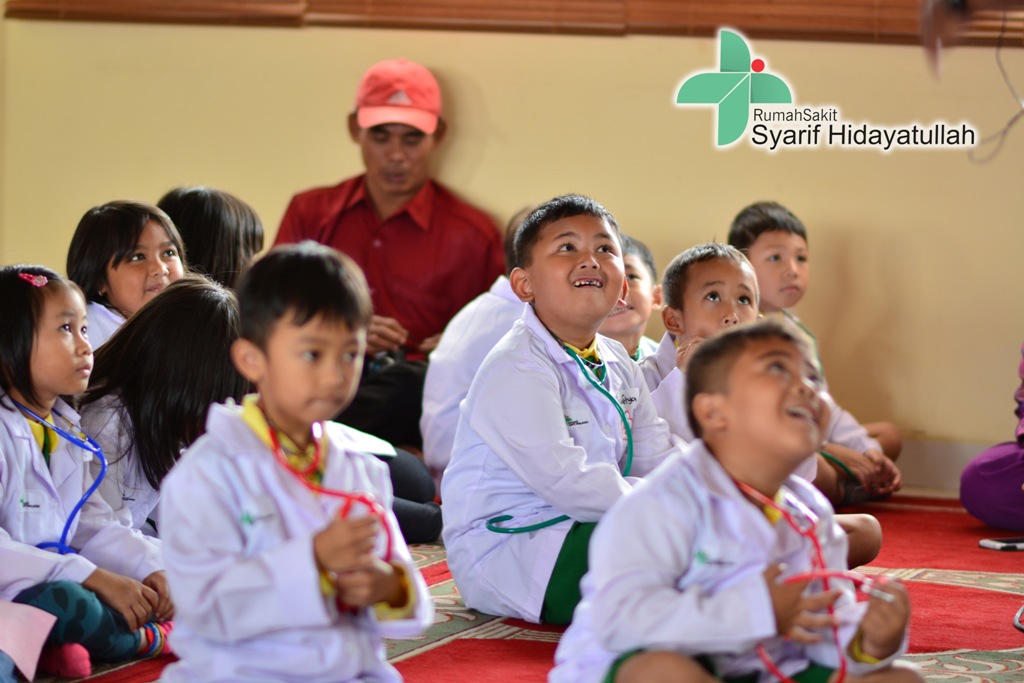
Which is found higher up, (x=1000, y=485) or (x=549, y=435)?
(x=549, y=435)

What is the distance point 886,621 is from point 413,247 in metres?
2.78

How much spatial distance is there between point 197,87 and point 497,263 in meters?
1.19

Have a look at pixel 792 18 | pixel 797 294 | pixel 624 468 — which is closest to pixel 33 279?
pixel 624 468

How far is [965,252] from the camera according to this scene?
3.83m

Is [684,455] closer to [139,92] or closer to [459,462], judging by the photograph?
[459,462]

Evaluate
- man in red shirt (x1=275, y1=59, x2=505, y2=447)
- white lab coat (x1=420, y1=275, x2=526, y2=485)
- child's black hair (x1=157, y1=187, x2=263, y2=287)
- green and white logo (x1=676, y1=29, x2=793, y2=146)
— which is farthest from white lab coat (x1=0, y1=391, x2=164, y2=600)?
green and white logo (x1=676, y1=29, x2=793, y2=146)

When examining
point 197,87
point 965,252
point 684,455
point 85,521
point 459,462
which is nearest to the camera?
point 684,455

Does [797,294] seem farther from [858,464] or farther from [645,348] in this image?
[645,348]

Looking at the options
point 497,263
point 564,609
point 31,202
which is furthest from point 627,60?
point 564,609

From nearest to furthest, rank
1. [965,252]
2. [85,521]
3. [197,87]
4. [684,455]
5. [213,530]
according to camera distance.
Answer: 1. [213,530]
2. [684,455]
3. [85,521]
4. [965,252]
5. [197,87]

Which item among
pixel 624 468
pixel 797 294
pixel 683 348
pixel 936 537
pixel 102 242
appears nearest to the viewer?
pixel 624 468

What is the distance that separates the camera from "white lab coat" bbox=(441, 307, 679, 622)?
2.02 meters

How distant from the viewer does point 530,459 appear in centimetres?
203

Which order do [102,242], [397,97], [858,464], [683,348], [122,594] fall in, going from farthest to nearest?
[397,97] < [858,464] < [102,242] < [683,348] < [122,594]
